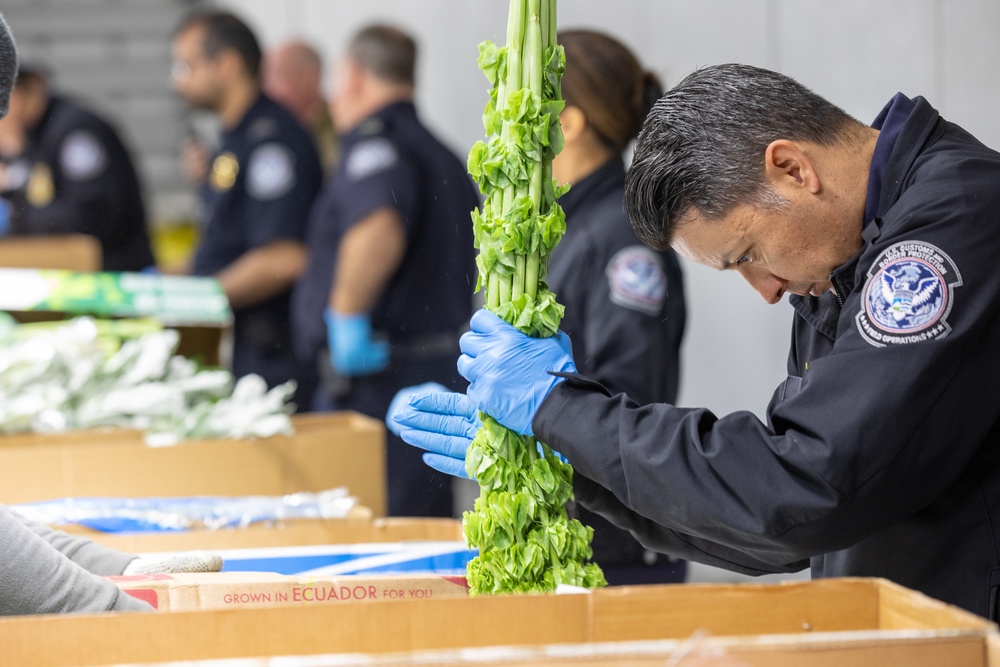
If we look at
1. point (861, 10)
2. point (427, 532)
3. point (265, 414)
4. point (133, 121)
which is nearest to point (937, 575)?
point (427, 532)

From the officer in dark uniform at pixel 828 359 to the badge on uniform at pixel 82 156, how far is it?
385cm

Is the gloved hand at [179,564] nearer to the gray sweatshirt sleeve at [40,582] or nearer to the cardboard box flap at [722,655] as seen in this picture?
the gray sweatshirt sleeve at [40,582]

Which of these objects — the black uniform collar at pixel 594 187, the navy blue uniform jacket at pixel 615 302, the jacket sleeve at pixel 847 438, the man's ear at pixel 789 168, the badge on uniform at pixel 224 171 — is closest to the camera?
the jacket sleeve at pixel 847 438

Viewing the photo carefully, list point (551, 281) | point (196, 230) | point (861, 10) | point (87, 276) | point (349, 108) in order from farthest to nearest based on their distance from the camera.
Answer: point (196, 230) → point (349, 108) → point (87, 276) → point (861, 10) → point (551, 281)

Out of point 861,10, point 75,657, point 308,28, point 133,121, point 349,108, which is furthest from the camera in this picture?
point 133,121

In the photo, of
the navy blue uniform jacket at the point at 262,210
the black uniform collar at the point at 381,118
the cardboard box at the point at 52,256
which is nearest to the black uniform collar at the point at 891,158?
the black uniform collar at the point at 381,118

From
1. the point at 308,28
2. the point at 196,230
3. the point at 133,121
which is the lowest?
the point at 196,230

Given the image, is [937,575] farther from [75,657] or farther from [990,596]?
[75,657]

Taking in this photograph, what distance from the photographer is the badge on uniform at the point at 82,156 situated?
5.04 metres

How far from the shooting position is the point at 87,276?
3350 mm

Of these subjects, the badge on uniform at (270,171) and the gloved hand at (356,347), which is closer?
the gloved hand at (356,347)

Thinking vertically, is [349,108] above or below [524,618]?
above

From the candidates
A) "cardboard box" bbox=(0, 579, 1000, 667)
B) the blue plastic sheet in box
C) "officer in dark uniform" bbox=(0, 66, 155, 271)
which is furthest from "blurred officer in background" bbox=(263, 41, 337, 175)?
"cardboard box" bbox=(0, 579, 1000, 667)

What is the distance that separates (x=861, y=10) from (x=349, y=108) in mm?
2131
